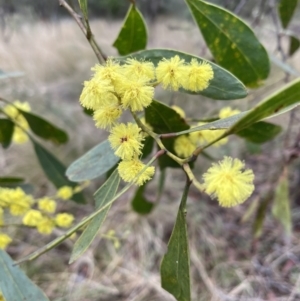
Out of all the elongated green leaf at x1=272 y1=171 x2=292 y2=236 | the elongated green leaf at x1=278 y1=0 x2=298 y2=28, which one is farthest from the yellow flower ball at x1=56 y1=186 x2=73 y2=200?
the elongated green leaf at x1=278 y1=0 x2=298 y2=28

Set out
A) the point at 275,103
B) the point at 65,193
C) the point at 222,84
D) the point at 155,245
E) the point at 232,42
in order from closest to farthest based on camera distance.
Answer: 1. the point at 275,103
2. the point at 222,84
3. the point at 232,42
4. the point at 65,193
5. the point at 155,245

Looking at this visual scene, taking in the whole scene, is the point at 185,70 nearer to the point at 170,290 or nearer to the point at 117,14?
the point at 170,290

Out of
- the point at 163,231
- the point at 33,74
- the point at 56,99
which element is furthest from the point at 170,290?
the point at 33,74

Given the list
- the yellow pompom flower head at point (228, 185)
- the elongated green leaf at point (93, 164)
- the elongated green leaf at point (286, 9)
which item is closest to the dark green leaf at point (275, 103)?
the yellow pompom flower head at point (228, 185)

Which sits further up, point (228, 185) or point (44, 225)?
point (228, 185)

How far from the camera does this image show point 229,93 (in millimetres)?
559

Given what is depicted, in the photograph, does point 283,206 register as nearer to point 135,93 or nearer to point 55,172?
point 55,172

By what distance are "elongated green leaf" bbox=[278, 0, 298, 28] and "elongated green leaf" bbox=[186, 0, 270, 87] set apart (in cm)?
25

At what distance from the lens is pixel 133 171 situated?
43 centimetres

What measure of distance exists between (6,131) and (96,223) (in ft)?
1.47

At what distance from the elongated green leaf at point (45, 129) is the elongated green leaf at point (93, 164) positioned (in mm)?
211

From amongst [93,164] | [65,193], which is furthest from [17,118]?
[93,164]

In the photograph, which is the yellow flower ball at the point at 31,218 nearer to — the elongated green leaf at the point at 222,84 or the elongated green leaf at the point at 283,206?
the elongated green leaf at the point at 222,84

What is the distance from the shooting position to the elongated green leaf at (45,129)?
83 cm
